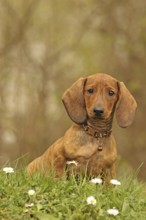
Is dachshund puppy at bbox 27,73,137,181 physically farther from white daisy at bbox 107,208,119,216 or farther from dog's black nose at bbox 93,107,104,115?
white daisy at bbox 107,208,119,216

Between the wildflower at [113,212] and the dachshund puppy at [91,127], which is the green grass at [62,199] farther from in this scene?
the dachshund puppy at [91,127]

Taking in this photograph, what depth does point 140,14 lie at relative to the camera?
14680 mm

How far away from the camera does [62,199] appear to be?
16.8ft

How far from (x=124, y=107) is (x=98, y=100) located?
34 centimetres

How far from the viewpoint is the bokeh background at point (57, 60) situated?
14.9 metres

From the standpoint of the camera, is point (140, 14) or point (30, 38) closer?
point (140, 14)

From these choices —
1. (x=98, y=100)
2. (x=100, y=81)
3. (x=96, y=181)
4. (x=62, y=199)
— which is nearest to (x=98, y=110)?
(x=98, y=100)

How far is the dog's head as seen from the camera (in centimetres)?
554

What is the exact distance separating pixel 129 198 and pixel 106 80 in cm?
107

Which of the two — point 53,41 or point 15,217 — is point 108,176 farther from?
point 53,41

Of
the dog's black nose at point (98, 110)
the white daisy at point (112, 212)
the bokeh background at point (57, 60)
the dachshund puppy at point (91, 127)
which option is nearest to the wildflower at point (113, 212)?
the white daisy at point (112, 212)

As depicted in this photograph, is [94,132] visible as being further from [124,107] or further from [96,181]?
[96,181]

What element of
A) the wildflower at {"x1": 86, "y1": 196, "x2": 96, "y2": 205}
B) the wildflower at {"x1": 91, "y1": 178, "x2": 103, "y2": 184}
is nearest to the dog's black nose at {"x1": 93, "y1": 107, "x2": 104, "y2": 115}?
the wildflower at {"x1": 91, "y1": 178, "x2": 103, "y2": 184}

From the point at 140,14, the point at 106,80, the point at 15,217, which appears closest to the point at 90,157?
the point at 106,80
